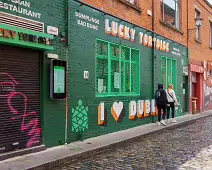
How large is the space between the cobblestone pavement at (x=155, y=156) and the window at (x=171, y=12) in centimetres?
736

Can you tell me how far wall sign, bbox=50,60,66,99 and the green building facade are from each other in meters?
0.13

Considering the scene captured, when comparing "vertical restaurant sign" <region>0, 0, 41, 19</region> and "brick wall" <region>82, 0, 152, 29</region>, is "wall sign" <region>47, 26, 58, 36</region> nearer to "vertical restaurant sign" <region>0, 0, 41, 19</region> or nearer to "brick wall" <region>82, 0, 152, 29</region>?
"vertical restaurant sign" <region>0, 0, 41, 19</region>

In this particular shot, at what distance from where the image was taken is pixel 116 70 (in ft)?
34.9

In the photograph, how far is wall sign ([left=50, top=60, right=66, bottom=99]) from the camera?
7.53 m

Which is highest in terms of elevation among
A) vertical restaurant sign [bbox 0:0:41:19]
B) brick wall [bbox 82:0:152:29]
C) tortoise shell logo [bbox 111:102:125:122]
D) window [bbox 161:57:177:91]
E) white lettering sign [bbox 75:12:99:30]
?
brick wall [bbox 82:0:152:29]

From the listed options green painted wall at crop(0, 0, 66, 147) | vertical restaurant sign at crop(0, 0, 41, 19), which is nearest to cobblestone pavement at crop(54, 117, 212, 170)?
green painted wall at crop(0, 0, 66, 147)

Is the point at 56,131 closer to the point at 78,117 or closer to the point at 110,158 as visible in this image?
the point at 78,117

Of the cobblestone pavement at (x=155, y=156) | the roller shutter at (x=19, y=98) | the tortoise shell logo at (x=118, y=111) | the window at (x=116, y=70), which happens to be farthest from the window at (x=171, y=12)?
the roller shutter at (x=19, y=98)

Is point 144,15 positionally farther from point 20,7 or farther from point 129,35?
point 20,7

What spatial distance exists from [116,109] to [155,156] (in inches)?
135

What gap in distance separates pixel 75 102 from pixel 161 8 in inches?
329

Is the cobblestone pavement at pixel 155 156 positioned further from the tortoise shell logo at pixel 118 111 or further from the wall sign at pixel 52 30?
the wall sign at pixel 52 30

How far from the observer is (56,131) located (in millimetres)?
7832

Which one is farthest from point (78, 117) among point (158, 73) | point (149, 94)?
point (158, 73)
